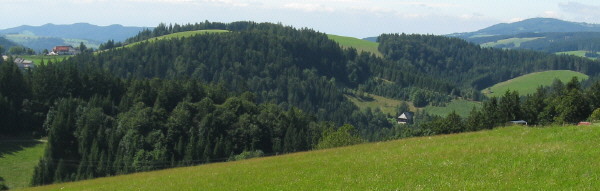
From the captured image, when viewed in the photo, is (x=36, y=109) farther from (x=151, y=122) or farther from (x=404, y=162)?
(x=404, y=162)

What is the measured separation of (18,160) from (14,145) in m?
8.19

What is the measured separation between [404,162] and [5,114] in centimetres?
10470

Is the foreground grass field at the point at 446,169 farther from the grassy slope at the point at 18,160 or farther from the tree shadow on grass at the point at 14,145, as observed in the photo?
the tree shadow on grass at the point at 14,145

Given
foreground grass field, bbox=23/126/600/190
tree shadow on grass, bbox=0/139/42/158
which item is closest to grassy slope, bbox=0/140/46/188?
tree shadow on grass, bbox=0/139/42/158

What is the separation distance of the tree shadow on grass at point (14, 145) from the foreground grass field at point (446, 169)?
7260cm

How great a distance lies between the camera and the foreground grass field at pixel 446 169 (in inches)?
874

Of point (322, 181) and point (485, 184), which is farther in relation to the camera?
point (322, 181)

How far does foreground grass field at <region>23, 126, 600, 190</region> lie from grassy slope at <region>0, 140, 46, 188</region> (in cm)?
6394

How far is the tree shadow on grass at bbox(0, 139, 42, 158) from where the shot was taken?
326 feet

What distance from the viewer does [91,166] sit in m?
99.8

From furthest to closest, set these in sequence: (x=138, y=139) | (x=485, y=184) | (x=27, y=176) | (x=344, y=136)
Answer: (x=138, y=139) → (x=344, y=136) → (x=27, y=176) → (x=485, y=184)

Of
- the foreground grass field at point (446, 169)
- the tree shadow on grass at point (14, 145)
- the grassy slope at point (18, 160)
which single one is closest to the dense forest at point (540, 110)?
the foreground grass field at point (446, 169)

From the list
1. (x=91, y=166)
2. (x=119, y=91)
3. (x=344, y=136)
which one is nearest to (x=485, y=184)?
(x=344, y=136)

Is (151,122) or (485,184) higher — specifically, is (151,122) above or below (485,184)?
below
